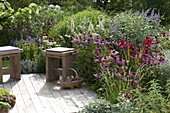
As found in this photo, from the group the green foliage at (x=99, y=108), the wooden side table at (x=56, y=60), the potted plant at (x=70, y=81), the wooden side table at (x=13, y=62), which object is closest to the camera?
the green foliage at (x=99, y=108)

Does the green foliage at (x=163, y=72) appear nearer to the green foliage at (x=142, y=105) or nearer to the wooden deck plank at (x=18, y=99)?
the green foliage at (x=142, y=105)

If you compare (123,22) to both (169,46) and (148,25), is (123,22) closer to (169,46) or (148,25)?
(148,25)

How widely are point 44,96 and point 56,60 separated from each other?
1201mm

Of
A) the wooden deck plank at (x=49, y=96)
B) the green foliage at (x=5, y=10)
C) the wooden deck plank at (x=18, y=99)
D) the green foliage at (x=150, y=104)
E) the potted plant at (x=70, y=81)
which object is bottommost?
the wooden deck plank at (x=18, y=99)

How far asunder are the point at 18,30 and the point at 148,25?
4738 mm

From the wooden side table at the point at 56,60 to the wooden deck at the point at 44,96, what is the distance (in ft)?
0.59

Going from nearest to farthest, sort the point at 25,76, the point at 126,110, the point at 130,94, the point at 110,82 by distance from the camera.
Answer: the point at 126,110
the point at 130,94
the point at 110,82
the point at 25,76

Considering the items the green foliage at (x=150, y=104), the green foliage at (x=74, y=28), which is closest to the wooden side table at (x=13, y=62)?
the green foliage at (x=74, y=28)

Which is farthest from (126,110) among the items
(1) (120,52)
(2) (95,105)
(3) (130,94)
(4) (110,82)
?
(1) (120,52)

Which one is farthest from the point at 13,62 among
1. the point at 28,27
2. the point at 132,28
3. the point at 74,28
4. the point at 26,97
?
the point at 28,27

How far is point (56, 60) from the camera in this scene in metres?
6.23

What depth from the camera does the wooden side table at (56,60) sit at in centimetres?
581

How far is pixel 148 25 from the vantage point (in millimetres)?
6020

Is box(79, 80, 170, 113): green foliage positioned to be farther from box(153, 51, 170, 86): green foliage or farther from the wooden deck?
box(153, 51, 170, 86): green foliage
